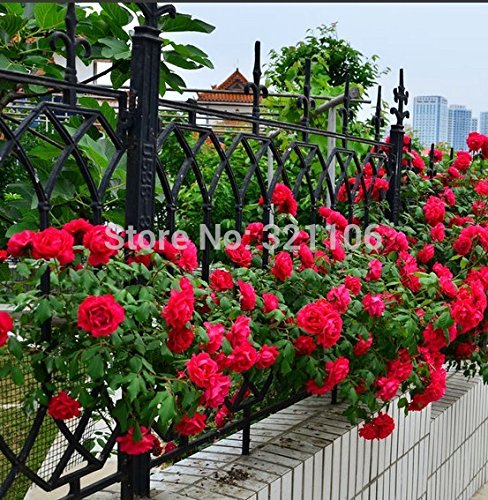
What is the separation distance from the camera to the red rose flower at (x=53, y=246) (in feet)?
4.29

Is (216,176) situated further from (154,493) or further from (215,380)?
(154,493)

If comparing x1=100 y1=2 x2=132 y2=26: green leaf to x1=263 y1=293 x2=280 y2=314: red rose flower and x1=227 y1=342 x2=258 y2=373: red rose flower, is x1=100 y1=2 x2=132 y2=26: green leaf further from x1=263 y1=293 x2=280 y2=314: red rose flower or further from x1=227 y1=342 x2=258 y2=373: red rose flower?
x1=227 y1=342 x2=258 y2=373: red rose flower

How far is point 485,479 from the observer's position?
12.4 feet

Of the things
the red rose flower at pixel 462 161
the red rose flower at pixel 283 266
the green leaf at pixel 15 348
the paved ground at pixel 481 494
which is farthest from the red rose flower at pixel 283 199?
the paved ground at pixel 481 494

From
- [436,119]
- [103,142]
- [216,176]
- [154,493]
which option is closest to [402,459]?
[154,493]

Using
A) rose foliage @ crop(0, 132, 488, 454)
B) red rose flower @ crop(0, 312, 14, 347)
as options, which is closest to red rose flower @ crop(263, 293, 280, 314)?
rose foliage @ crop(0, 132, 488, 454)

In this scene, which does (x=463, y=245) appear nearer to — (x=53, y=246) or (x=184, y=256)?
(x=184, y=256)

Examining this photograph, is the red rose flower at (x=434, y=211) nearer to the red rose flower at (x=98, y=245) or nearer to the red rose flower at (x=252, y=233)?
the red rose flower at (x=252, y=233)

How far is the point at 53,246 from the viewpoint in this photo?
51.6 inches

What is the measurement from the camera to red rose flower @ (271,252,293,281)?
1957mm

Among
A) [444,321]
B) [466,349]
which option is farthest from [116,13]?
[466,349]

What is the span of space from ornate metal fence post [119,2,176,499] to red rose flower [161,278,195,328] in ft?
0.84

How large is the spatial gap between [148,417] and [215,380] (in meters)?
0.15

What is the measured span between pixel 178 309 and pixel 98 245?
0.21 metres
